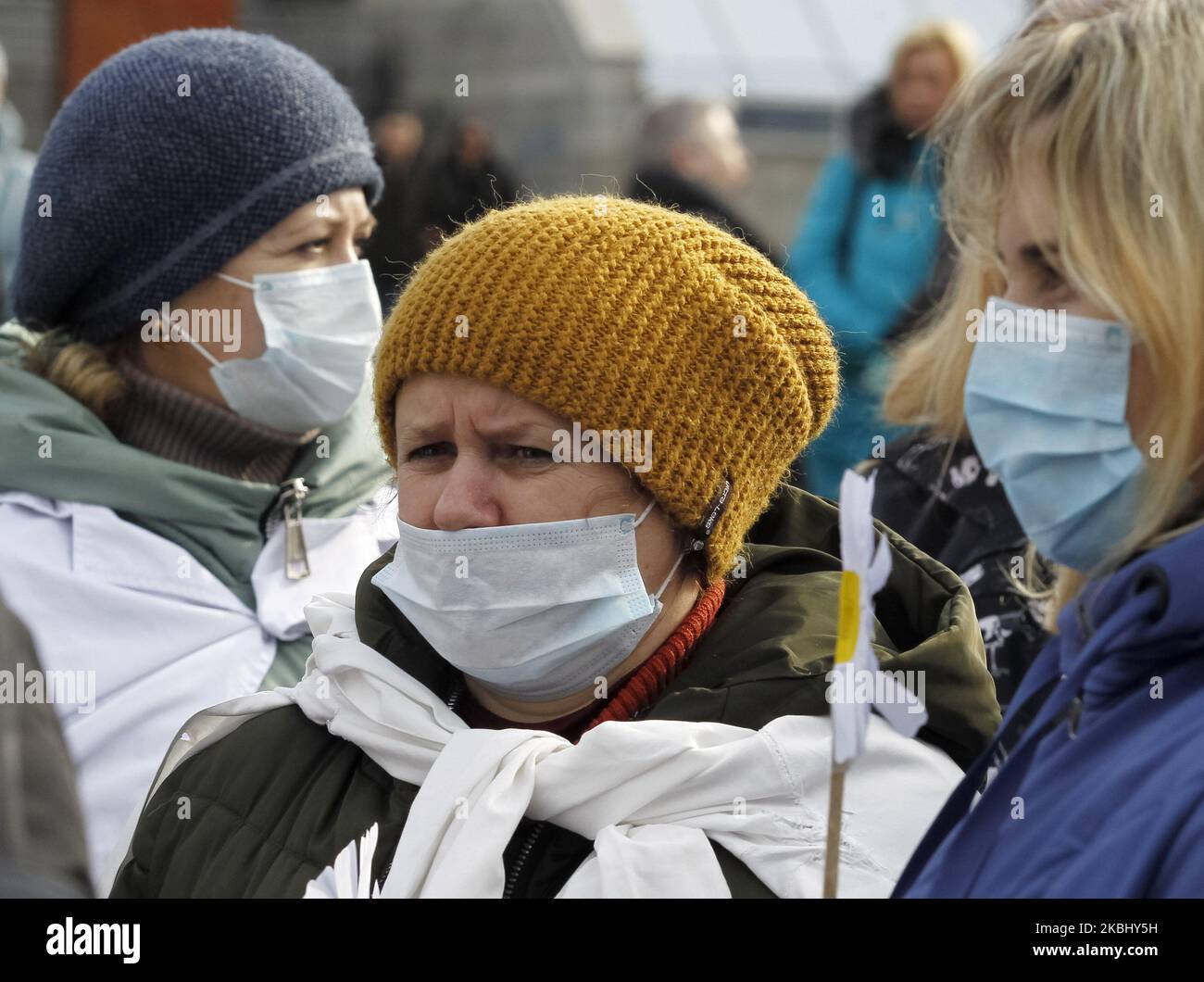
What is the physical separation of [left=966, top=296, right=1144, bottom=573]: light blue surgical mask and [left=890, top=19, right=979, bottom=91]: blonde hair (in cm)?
393

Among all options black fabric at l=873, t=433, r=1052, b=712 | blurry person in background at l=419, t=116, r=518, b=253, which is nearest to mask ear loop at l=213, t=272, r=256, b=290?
black fabric at l=873, t=433, r=1052, b=712

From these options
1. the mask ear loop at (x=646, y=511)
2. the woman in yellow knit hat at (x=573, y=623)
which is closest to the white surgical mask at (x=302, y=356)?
the woman in yellow knit hat at (x=573, y=623)

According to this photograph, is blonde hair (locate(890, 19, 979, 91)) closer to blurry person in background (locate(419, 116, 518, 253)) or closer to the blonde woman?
blurry person in background (locate(419, 116, 518, 253))

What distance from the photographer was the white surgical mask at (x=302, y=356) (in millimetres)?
3559

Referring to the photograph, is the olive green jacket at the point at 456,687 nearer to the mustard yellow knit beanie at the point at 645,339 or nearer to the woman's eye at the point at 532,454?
the mustard yellow knit beanie at the point at 645,339

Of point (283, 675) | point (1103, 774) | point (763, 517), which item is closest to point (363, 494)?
point (283, 675)

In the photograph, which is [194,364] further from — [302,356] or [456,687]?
[456,687]

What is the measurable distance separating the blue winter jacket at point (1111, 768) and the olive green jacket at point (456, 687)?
0.47 meters

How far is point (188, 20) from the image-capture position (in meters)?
10.0

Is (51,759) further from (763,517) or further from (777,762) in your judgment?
(763,517)

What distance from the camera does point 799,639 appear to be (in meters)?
2.34

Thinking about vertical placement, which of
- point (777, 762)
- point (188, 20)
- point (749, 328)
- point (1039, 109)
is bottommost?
point (777, 762)
